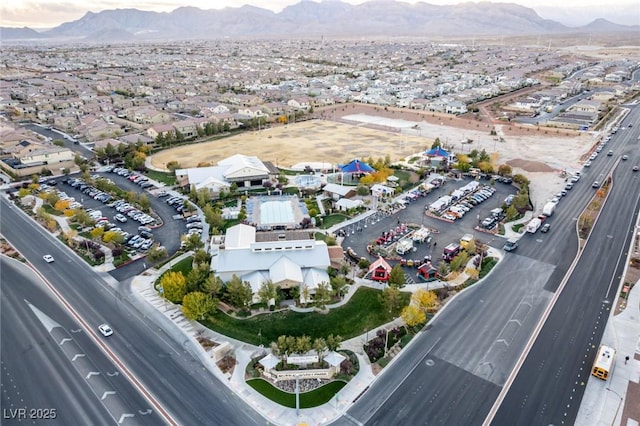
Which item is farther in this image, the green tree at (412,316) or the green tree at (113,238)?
the green tree at (113,238)

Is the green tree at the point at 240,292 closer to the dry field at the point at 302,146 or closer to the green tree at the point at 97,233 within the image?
the green tree at the point at 97,233

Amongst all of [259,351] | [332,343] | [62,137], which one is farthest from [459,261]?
[62,137]

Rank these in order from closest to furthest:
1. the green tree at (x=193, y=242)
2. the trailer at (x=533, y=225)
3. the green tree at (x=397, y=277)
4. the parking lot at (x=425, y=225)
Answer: the green tree at (x=397, y=277) < the green tree at (x=193, y=242) < the parking lot at (x=425, y=225) < the trailer at (x=533, y=225)

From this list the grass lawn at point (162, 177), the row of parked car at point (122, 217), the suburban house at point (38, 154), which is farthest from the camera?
the suburban house at point (38, 154)

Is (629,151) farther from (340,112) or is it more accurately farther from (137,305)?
(137,305)

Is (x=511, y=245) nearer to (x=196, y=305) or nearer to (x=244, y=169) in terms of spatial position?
(x=196, y=305)

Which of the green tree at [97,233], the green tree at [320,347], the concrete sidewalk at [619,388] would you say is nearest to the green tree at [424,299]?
the green tree at [320,347]

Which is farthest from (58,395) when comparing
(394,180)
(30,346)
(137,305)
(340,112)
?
(340,112)
